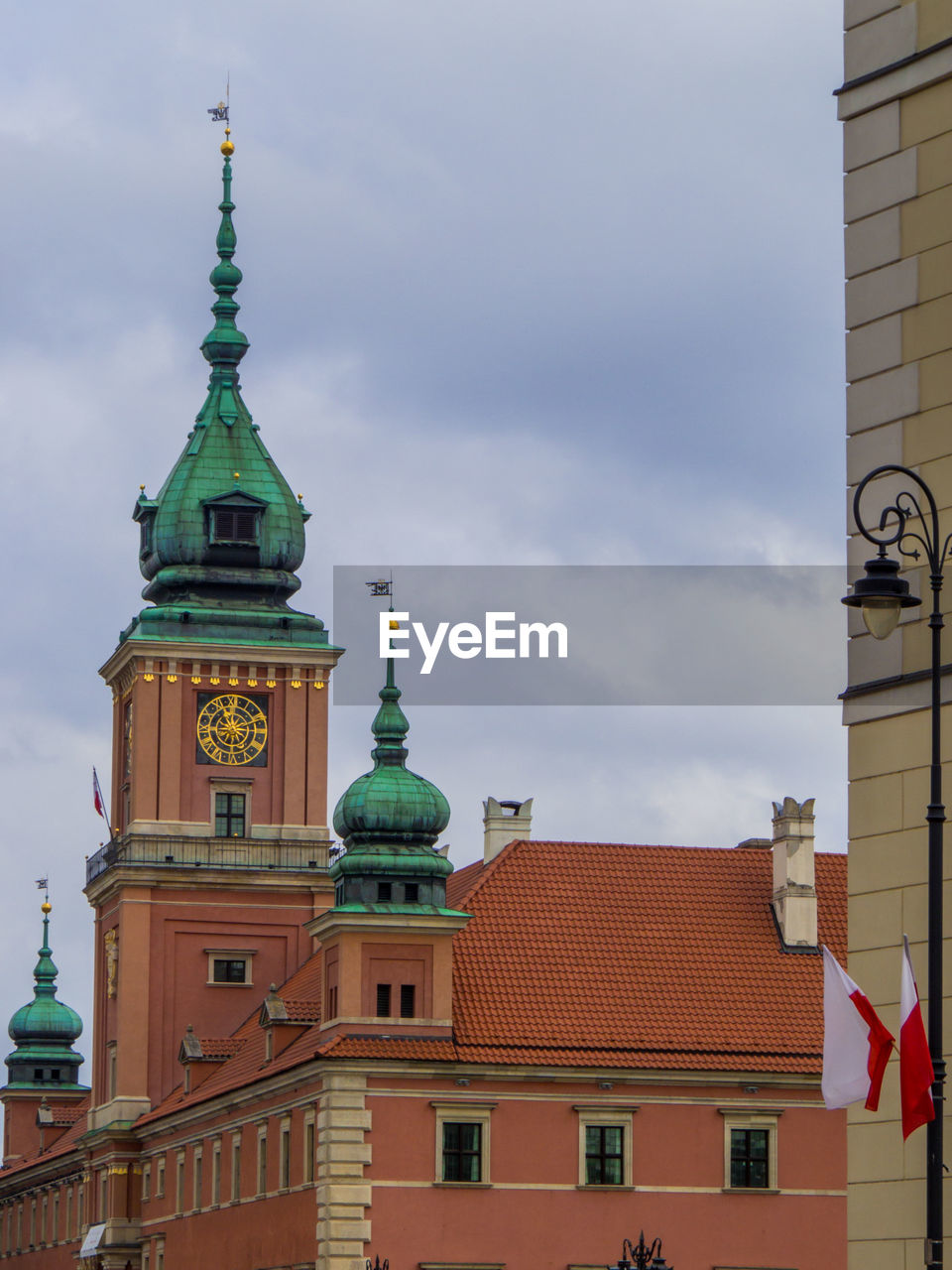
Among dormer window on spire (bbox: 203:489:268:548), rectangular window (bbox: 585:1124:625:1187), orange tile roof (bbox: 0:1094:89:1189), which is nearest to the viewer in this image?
rectangular window (bbox: 585:1124:625:1187)

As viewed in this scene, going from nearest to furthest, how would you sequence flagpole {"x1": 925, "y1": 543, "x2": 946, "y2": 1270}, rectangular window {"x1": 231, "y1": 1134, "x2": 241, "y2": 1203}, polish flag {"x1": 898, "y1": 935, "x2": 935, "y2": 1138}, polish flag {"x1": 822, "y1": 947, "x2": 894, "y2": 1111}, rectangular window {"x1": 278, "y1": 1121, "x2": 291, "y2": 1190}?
flagpole {"x1": 925, "y1": 543, "x2": 946, "y2": 1270} → polish flag {"x1": 898, "y1": 935, "x2": 935, "y2": 1138} → polish flag {"x1": 822, "y1": 947, "x2": 894, "y2": 1111} → rectangular window {"x1": 278, "y1": 1121, "x2": 291, "y2": 1190} → rectangular window {"x1": 231, "y1": 1134, "x2": 241, "y2": 1203}

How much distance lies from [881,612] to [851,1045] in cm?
352

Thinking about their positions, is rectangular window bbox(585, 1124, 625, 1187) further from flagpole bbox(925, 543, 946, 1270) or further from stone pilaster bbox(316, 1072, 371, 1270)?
flagpole bbox(925, 543, 946, 1270)

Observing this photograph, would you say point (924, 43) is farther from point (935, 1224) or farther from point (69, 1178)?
point (69, 1178)

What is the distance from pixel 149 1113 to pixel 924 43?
51686 millimetres

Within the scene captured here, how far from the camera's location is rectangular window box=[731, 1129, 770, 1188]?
190ft

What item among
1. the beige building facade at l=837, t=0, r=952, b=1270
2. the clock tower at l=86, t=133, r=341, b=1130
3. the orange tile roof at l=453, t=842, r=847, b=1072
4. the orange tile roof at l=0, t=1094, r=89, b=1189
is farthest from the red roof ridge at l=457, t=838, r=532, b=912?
the beige building facade at l=837, t=0, r=952, b=1270

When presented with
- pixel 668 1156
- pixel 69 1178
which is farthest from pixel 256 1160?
pixel 69 1178

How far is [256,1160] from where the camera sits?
60906mm

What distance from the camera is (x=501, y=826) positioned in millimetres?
64312

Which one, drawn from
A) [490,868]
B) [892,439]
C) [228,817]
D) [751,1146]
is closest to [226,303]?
[228,817]

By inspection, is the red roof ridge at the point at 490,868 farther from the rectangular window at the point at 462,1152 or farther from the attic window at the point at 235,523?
the attic window at the point at 235,523

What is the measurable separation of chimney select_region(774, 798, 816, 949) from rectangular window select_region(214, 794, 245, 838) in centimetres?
1675

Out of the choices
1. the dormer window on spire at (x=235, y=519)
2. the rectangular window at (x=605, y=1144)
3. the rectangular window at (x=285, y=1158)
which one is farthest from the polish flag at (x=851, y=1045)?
the dormer window on spire at (x=235, y=519)
